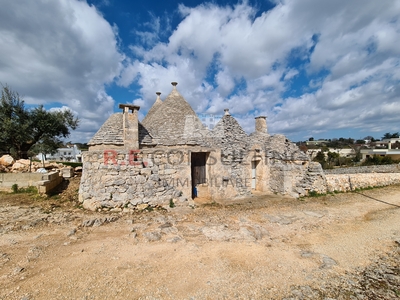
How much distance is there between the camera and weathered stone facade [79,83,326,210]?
7824mm

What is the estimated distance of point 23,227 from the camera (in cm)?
579

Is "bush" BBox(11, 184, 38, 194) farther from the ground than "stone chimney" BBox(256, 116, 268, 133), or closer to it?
closer to it

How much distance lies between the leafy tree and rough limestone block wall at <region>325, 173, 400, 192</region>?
21370mm

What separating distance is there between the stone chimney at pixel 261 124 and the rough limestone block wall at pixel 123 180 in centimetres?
700

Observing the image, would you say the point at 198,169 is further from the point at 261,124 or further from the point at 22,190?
the point at 22,190

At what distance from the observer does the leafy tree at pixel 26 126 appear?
14.7 metres

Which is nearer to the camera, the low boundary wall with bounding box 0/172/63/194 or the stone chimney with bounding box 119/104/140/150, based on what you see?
the stone chimney with bounding box 119/104/140/150

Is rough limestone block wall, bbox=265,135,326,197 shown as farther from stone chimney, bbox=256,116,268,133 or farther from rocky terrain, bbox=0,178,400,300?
rocky terrain, bbox=0,178,400,300

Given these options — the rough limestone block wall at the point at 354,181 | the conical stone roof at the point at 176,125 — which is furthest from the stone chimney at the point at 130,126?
the rough limestone block wall at the point at 354,181

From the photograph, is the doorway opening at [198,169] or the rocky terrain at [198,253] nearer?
the rocky terrain at [198,253]

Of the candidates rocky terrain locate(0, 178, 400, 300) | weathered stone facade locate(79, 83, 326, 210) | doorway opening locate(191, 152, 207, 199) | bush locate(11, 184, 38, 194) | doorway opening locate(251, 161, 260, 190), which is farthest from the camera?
doorway opening locate(251, 161, 260, 190)

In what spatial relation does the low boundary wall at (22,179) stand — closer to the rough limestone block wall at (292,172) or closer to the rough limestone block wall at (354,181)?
the rough limestone block wall at (292,172)

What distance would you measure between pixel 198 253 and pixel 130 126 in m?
6.16

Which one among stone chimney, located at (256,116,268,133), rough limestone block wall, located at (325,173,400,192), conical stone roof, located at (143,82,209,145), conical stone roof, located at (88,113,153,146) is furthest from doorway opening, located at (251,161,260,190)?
conical stone roof, located at (88,113,153,146)
